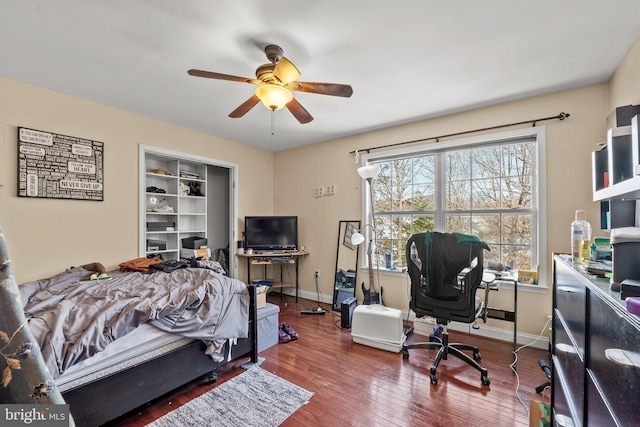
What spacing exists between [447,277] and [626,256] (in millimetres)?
1480

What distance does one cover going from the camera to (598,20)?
1.69 m

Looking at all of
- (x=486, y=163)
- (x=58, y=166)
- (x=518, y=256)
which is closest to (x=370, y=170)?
(x=486, y=163)

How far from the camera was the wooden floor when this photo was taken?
1777mm

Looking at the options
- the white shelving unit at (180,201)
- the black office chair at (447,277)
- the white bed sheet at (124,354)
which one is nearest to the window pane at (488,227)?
the black office chair at (447,277)

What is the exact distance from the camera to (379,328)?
2715 millimetres

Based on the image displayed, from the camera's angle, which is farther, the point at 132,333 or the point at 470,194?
the point at 470,194

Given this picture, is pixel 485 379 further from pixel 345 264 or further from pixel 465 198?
pixel 345 264

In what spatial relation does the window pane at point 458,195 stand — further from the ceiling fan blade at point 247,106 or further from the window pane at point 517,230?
the ceiling fan blade at point 247,106

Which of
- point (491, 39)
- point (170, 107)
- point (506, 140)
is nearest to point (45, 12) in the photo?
point (170, 107)

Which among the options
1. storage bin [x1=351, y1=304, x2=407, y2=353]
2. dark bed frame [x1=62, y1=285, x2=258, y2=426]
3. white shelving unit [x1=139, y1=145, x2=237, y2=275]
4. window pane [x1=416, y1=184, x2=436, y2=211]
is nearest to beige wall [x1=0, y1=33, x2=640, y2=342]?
white shelving unit [x1=139, y1=145, x2=237, y2=275]

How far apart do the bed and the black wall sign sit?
2.70 feet

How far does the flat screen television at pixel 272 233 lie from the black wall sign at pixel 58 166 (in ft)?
6.33

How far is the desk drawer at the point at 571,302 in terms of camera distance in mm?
1025

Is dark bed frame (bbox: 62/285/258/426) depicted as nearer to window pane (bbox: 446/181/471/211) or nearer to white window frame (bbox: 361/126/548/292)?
window pane (bbox: 446/181/471/211)
